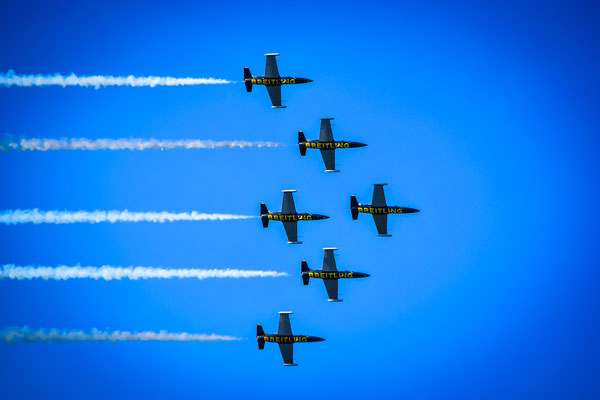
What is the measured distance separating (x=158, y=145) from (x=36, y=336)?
1338cm

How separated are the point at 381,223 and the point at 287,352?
10087 mm

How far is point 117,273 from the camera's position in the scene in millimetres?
72125

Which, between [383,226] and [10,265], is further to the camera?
[383,226]

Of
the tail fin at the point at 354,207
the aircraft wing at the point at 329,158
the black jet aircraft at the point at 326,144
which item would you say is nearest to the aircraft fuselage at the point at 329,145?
the black jet aircraft at the point at 326,144

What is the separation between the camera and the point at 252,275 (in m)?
77.7

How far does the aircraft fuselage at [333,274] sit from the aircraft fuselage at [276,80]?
11.7 m

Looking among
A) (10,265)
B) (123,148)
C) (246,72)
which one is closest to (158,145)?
(123,148)

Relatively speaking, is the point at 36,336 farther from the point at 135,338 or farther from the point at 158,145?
the point at 158,145

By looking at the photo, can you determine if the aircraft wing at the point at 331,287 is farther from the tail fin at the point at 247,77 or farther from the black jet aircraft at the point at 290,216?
the tail fin at the point at 247,77

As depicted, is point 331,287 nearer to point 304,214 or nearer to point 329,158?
point 304,214

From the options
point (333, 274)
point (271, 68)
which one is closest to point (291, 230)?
point (333, 274)

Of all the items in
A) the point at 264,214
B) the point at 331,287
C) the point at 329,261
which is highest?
the point at 264,214

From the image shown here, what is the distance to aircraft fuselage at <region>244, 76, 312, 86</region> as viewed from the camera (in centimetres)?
7800

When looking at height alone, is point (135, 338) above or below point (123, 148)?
below
